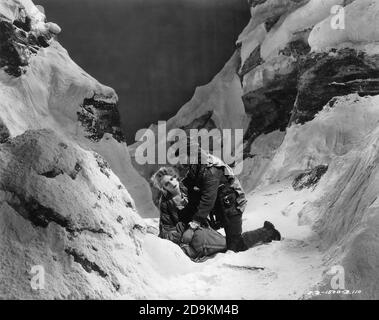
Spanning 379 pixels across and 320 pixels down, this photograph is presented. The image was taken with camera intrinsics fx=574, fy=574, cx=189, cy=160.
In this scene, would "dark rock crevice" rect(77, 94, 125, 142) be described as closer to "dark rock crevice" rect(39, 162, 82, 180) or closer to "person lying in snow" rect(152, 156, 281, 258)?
"person lying in snow" rect(152, 156, 281, 258)

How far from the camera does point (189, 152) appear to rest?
4.83 metres

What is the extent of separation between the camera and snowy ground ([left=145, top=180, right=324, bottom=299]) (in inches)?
143

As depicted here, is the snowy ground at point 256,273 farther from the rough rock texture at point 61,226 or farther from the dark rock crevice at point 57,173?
the dark rock crevice at point 57,173

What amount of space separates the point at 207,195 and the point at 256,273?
85 centimetres

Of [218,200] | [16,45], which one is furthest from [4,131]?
[218,200]

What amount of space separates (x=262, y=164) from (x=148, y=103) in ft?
15.0

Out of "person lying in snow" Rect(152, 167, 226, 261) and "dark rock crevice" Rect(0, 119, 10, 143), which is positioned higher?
"dark rock crevice" Rect(0, 119, 10, 143)

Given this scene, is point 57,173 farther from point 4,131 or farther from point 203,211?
point 4,131

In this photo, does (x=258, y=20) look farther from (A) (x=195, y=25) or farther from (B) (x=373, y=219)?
(B) (x=373, y=219)

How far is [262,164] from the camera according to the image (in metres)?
11.2

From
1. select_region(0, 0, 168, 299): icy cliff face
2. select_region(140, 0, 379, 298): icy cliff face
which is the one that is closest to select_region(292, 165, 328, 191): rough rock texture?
select_region(140, 0, 379, 298): icy cliff face

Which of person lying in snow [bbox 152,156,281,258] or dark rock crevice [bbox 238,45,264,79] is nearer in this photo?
person lying in snow [bbox 152,156,281,258]

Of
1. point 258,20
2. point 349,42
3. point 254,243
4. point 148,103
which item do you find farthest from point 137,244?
point 148,103
